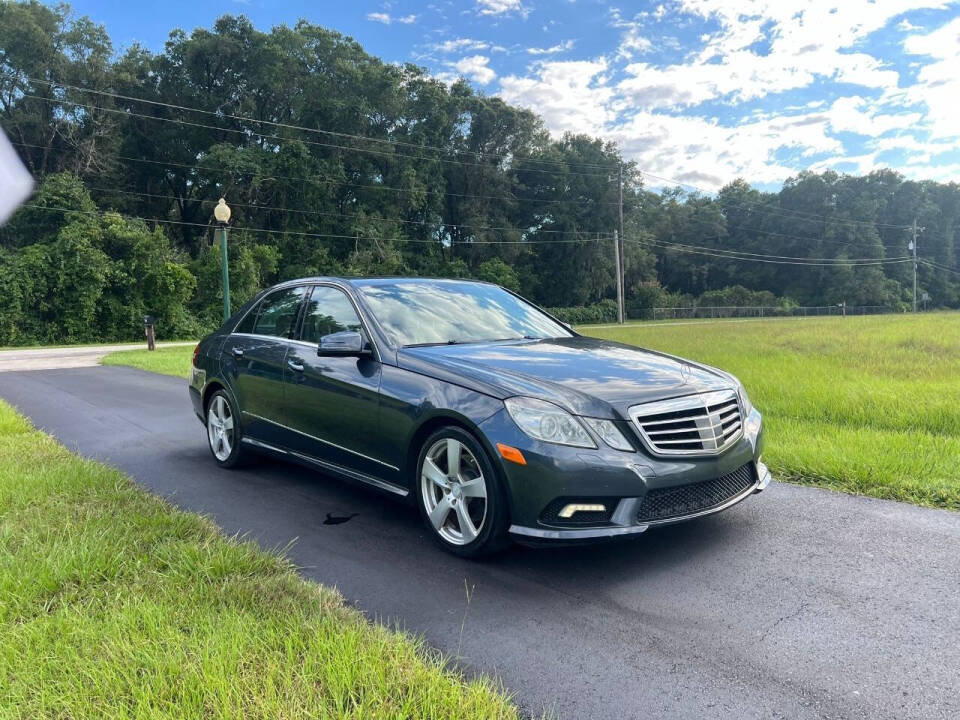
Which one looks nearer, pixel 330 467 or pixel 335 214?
pixel 330 467

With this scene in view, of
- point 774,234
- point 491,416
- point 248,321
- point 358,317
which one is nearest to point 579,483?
point 491,416

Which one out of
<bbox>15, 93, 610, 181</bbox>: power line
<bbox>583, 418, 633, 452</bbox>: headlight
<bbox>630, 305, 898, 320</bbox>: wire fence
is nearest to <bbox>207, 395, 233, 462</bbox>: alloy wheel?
<bbox>583, 418, 633, 452</bbox>: headlight

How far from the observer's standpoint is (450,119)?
5744cm

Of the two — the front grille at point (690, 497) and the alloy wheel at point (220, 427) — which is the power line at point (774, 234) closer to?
the alloy wheel at point (220, 427)

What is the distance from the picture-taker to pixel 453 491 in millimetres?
3641

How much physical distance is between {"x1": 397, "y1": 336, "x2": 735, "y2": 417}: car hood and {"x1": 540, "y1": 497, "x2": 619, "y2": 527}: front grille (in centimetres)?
42

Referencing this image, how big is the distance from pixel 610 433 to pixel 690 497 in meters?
0.56

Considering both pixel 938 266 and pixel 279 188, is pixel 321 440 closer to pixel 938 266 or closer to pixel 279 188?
pixel 279 188

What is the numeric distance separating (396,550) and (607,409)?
1.47 meters

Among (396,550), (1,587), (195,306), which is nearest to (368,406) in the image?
(396,550)

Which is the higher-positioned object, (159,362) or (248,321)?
(248,321)

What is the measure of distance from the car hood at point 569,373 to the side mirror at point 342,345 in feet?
0.89

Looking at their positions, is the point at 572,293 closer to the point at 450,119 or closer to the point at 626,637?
the point at 450,119

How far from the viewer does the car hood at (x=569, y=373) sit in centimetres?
347
